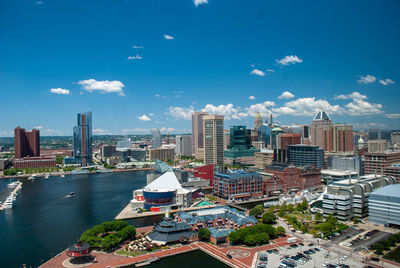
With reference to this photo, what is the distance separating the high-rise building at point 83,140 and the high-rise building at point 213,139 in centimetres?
4380

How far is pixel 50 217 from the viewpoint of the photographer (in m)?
40.2

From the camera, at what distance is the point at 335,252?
2659 cm

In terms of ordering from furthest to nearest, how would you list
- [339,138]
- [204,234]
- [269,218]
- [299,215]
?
1. [339,138]
2. [299,215]
3. [269,218]
4. [204,234]

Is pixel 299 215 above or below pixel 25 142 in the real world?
below

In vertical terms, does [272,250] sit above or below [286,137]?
below

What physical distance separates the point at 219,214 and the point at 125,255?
11655mm

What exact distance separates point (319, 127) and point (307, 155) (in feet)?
134

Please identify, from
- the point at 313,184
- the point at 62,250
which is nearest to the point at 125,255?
the point at 62,250

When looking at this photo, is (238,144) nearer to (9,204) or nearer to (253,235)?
(9,204)

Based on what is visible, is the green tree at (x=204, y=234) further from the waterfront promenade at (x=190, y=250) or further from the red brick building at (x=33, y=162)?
the red brick building at (x=33, y=162)

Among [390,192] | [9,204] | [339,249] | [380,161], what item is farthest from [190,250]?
[380,161]

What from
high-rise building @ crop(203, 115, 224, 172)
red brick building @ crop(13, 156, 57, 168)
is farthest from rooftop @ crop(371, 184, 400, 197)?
red brick building @ crop(13, 156, 57, 168)

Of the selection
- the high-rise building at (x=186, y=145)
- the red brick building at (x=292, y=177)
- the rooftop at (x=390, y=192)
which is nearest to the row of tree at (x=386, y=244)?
the rooftop at (x=390, y=192)

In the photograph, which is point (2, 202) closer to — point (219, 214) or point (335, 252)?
point (219, 214)
